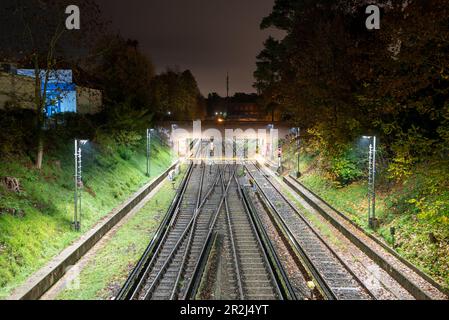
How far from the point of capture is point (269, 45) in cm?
4822

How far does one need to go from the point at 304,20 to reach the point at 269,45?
1430cm

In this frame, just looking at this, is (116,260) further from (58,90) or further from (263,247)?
(58,90)

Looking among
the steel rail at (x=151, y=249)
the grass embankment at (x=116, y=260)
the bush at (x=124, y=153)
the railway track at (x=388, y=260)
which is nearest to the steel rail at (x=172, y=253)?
the steel rail at (x=151, y=249)

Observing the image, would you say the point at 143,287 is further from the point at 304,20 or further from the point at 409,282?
the point at 304,20

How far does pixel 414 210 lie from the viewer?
53.6 feet

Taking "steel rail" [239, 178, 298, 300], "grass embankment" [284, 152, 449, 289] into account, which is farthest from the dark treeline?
"steel rail" [239, 178, 298, 300]

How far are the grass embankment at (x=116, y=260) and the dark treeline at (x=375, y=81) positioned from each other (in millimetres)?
9798

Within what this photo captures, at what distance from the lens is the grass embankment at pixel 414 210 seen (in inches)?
485

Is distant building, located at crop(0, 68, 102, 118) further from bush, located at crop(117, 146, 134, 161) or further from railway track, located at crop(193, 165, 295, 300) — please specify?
railway track, located at crop(193, 165, 295, 300)

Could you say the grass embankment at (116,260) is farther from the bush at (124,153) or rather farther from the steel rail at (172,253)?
the bush at (124,153)

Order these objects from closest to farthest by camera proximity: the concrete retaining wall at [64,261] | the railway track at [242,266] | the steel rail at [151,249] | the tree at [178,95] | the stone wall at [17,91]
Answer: the concrete retaining wall at [64,261], the steel rail at [151,249], the railway track at [242,266], the stone wall at [17,91], the tree at [178,95]

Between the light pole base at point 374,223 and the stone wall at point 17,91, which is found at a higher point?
the stone wall at point 17,91

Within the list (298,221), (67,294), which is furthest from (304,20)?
(67,294)

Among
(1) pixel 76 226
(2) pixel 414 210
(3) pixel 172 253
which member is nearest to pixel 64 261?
(1) pixel 76 226
